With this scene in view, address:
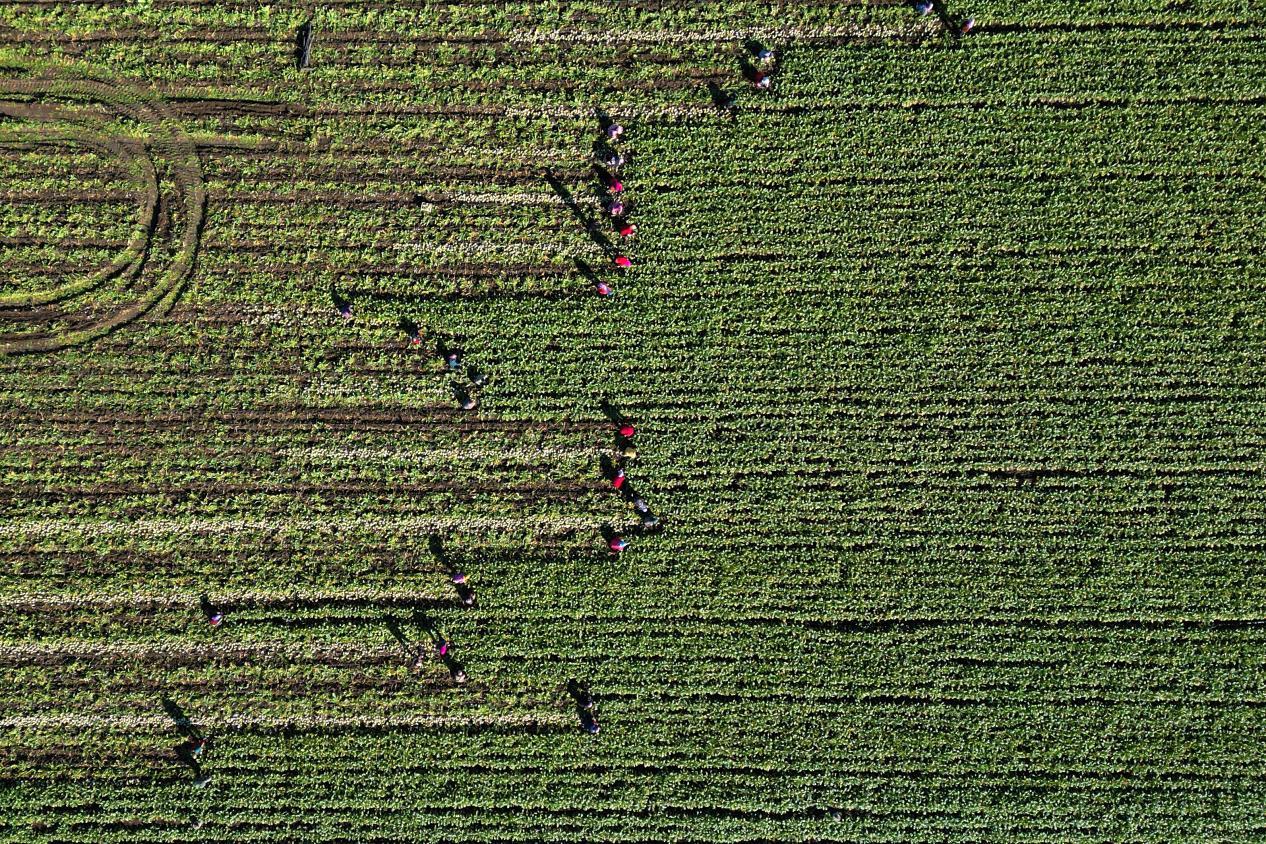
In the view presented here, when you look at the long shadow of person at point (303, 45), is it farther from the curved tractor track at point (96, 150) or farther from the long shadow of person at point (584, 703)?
the long shadow of person at point (584, 703)

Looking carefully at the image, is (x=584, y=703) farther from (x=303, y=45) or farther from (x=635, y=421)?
(x=303, y=45)

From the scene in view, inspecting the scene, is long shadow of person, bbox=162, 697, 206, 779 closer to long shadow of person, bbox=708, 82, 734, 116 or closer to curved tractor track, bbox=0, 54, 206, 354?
curved tractor track, bbox=0, 54, 206, 354

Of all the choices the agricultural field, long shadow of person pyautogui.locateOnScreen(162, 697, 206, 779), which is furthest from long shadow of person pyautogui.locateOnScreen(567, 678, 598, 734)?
long shadow of person pyautogui.locateOnScreen(162, 697, 206, 779)

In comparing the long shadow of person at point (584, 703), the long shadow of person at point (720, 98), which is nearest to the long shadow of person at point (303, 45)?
the long shadow of person at point (720, 98)

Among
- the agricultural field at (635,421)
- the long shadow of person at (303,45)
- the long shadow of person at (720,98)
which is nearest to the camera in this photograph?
the agricultural field at (635,421)

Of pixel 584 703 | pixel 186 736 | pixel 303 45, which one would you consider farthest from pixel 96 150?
pixel 584 703

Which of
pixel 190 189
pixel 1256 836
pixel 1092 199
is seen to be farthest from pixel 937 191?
pixel 190 189
